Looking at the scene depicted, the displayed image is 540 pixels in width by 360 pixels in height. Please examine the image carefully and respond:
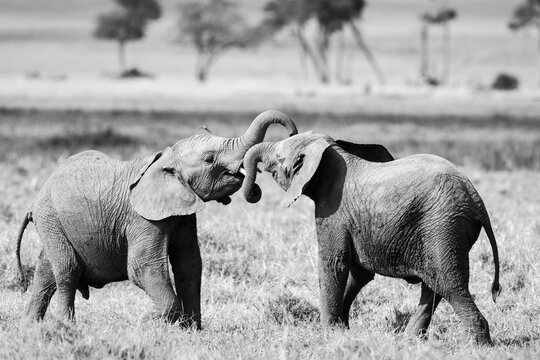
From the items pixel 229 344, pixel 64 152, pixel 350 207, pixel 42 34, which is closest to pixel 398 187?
pixel 350 207

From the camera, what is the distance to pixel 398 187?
6.66 meters

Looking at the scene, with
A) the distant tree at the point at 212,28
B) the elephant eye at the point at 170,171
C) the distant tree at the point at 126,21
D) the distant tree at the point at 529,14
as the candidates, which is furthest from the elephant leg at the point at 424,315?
the distant tree at the point at 126,21

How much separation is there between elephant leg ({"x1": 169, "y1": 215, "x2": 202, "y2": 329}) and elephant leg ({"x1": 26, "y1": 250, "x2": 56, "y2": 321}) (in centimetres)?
89

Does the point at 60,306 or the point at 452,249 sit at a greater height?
the point at 452,249

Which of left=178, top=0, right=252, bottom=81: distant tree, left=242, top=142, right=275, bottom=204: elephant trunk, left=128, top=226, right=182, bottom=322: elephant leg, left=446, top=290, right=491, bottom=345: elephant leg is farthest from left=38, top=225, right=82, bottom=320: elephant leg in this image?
left=178, top=0, right=252, bottom=81: distant tree

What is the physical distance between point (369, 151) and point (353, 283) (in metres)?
0.91

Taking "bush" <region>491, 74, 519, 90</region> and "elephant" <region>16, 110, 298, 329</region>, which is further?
"bush" <region>491, 74, 519, 90</region>

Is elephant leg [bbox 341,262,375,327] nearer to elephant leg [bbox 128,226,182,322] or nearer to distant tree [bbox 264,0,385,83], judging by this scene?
elephant leg [bbox 128,226,182,322]

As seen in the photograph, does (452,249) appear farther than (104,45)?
No

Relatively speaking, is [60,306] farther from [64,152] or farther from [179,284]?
[64,152]

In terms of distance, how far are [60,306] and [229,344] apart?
1273 mm

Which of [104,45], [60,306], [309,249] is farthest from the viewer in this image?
[104,45]

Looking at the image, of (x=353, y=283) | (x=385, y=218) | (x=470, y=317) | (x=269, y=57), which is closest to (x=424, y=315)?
(x=470, y=317)

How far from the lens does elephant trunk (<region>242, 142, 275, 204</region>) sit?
22.4ft
